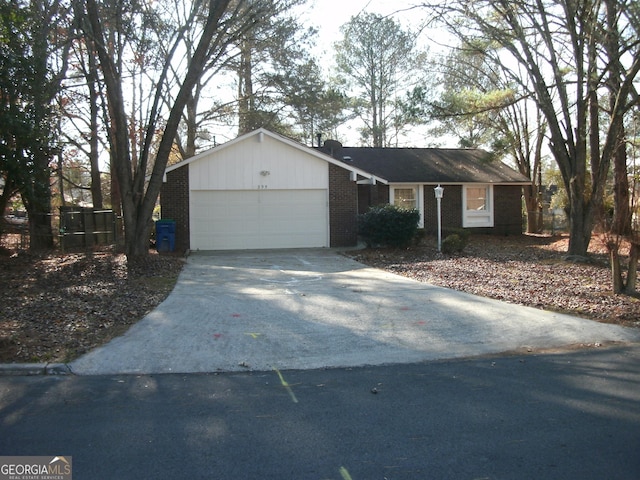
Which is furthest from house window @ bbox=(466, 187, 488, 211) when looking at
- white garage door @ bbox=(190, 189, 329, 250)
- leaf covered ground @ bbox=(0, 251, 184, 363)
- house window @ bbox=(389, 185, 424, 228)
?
leaf covered ground @ bbox=(0, 251, 184, 363)

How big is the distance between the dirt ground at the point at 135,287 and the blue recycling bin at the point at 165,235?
184cm

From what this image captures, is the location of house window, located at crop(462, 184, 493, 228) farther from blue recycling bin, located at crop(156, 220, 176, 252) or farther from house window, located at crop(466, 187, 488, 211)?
blue recycling bin, located at crop(156, 220, 176, 252)

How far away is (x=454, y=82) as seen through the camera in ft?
100

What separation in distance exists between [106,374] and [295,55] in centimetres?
2246

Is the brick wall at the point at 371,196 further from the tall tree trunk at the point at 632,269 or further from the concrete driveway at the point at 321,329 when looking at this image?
the tall tree trunk at the point at 632,269

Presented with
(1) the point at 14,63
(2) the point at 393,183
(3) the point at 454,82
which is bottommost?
(2) the point at 393,183

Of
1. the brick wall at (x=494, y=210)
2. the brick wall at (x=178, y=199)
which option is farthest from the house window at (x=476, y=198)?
the brick wall at (x=178, y=199)

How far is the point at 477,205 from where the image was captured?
25.5 m

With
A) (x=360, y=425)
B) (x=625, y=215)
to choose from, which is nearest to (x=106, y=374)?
(x=360, y=425)

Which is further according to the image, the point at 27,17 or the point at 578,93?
the point at 578,93

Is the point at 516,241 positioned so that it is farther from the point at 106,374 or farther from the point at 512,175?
the point at 106,374

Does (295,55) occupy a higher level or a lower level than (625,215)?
higher

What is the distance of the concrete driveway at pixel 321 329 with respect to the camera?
6.77 meters

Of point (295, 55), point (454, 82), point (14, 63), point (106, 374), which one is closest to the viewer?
point (106, 374)
